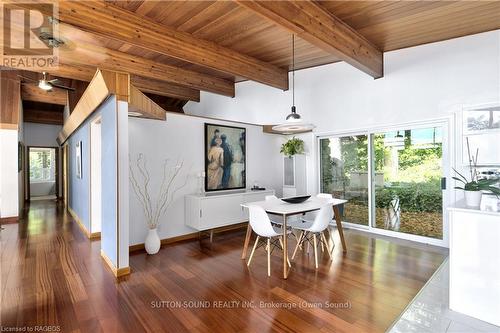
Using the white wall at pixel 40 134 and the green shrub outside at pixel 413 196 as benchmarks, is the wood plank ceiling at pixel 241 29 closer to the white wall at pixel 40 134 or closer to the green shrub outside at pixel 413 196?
the green shrub outside at pixel 413 196

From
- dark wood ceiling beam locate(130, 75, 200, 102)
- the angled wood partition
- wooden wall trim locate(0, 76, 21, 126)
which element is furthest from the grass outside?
wooden wall trim locate(0, 76, 21, 126)

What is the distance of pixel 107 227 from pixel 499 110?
214 inches

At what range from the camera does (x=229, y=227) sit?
5.10 metres

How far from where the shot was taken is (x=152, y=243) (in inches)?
150

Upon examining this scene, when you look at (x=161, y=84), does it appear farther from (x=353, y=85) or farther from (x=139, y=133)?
(x=353, y=85)

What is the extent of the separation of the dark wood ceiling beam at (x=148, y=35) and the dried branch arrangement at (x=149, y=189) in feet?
5.45

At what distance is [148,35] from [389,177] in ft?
14.6

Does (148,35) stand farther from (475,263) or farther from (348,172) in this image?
(475,263)

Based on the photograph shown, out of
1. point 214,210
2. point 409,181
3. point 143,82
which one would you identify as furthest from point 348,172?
point 143,82

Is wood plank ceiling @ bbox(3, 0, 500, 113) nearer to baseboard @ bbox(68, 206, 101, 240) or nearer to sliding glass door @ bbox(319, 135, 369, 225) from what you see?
sliding glass door @ bbox(319, 135, 369, 225)

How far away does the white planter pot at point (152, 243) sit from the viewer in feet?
12.5

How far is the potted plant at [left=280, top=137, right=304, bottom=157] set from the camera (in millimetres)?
5461

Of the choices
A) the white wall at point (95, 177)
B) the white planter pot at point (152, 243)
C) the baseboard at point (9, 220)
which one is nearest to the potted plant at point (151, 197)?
the white planter pot at point (152, 243)

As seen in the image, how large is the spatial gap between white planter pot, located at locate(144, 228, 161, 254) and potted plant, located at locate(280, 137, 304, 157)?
3070 mm
